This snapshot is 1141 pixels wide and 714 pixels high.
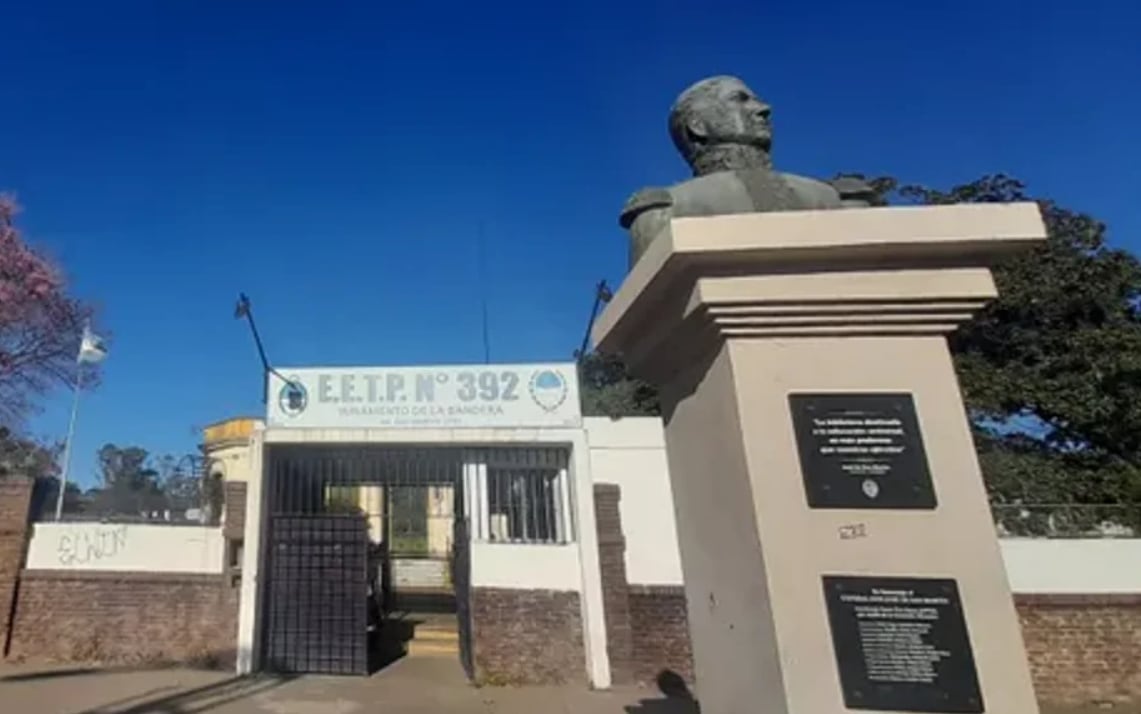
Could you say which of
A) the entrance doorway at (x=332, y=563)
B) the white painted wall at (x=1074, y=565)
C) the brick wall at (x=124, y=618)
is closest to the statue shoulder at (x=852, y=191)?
the white painted wall at (x=1074, y=565)

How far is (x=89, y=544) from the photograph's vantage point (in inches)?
389

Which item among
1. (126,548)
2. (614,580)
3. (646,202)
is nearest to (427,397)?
(614,580)

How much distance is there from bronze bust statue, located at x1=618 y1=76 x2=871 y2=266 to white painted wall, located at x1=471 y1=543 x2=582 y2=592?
7692mm

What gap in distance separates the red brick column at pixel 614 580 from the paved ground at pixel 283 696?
0.43 metres

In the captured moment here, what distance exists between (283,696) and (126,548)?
3.86 meters

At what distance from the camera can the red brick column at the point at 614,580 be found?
352 inches

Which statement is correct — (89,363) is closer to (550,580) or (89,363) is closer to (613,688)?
(550,580)

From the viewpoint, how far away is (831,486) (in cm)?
178

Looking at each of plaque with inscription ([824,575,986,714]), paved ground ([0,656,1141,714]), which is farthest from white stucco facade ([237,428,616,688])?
plaque with inscription ([824,575,986,714])

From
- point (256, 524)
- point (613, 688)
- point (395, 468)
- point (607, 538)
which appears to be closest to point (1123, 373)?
point (607, 538)

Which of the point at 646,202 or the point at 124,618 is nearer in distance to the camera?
the point at 646,202

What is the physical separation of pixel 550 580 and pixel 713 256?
822 centimetres

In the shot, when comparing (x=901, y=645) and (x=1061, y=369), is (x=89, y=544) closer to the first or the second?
(x=901, y=645)

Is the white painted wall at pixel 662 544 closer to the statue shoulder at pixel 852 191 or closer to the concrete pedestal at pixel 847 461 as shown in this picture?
the statue shoulder at pixel 852 191
